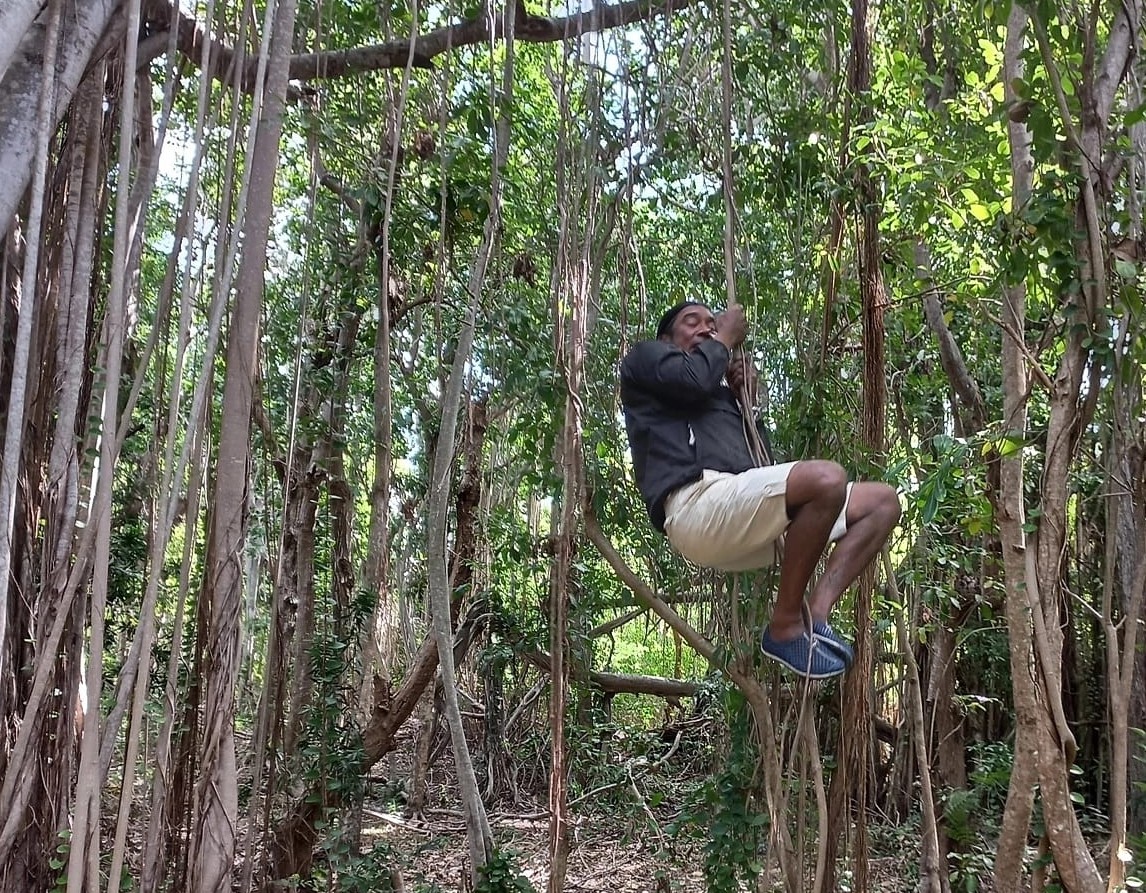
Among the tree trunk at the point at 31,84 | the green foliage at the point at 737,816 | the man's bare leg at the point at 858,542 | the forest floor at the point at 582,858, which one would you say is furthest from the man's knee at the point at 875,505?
the forest floor at the point at 582,858

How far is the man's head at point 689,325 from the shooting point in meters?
2.38

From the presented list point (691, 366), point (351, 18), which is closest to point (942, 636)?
point (691, 366)

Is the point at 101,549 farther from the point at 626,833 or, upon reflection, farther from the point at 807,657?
the point at 626,833

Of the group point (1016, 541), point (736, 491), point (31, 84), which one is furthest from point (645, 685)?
point (31, 84)

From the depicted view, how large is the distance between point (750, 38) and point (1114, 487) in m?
2.29

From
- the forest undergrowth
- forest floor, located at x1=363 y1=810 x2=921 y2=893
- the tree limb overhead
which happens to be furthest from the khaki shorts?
forest floor, located at x1=363 y1=810 x2=921 y2=893

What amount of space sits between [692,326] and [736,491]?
0.51m

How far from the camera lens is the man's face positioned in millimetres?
2383

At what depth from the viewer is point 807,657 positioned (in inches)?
83.2

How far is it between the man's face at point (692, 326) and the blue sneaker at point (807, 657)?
2.61 ft

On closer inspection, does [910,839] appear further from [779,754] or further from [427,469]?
[427,469]

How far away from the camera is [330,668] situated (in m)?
4.09

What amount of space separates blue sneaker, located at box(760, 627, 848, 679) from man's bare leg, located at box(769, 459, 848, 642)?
3cm

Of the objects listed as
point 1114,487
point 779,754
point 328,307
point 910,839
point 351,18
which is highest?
point 351,18
